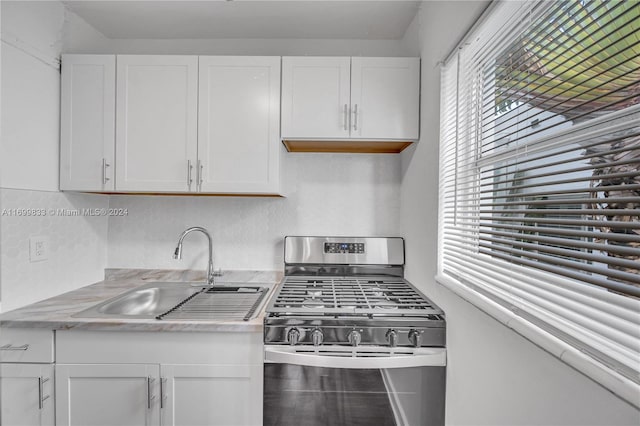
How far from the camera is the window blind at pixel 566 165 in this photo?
589 mm

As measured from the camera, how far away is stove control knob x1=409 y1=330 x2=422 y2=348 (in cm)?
132

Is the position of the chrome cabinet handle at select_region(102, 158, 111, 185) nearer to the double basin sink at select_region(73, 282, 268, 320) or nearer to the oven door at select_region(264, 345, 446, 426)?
the double basin sink at select_region(73, 282, 268, 320)

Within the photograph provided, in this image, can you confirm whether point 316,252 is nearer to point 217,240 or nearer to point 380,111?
A: point 217,240

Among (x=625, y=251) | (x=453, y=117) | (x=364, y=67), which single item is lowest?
(x=625, y=251)

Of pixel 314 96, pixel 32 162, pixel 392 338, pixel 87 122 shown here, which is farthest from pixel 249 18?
pixel 392 338

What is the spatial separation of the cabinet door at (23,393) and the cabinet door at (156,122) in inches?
36.2

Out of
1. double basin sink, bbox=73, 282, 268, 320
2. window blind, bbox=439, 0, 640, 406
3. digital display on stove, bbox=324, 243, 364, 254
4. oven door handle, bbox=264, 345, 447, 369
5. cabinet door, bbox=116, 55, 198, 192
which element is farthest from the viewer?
digital display on stove, bbox=324, 243, 364, 254

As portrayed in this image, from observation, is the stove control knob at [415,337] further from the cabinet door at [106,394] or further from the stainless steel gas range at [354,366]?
the cabinet door at [106,394]

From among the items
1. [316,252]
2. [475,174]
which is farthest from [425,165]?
[316,252]

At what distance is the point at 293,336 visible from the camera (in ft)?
4.33

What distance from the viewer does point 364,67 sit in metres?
1.76

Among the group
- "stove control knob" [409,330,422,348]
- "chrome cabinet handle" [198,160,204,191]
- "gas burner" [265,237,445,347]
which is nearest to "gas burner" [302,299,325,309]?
"gas burner" [265,237,445,347]

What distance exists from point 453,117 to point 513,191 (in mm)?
539

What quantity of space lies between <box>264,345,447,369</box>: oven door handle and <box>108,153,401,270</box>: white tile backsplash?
0.84m
